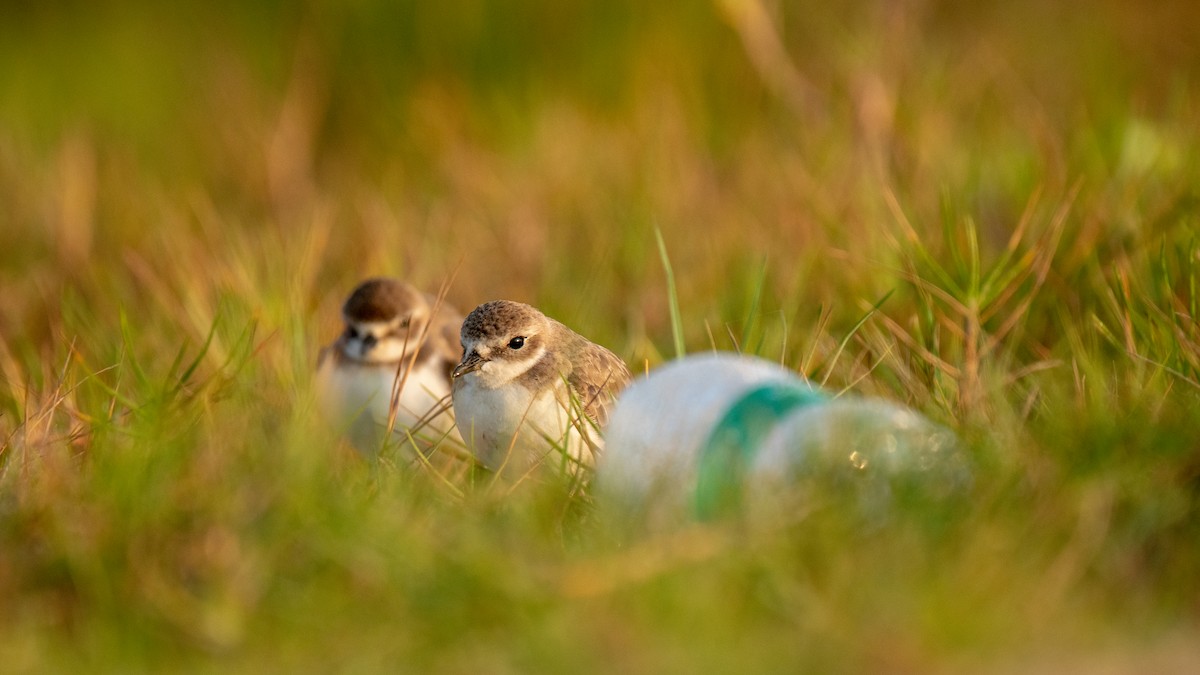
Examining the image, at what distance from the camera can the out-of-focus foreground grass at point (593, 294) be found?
2.39 m

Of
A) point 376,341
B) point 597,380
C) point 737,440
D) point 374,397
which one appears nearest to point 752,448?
point 737,440

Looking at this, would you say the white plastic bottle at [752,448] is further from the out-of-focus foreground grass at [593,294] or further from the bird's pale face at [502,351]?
the bird's pale face at [502,351]

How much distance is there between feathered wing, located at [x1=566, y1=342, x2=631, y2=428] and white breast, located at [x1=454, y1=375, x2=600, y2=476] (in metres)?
0.05

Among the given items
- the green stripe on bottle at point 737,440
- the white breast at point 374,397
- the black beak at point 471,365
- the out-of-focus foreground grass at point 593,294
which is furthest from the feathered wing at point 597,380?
the green stripe on bottle at point 737,440

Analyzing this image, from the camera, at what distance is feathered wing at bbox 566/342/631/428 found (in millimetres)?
3678

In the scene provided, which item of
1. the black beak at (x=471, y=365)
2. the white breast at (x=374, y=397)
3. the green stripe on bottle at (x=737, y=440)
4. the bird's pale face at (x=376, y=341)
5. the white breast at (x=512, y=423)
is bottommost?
the white breast at (x=374, y=397)

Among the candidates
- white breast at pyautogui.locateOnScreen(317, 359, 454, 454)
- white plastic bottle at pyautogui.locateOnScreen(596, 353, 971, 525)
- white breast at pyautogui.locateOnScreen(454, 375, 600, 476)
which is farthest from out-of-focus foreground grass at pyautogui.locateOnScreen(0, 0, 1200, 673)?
white breast at pyautogui.locateOnScreen(454, 375, 600, 476)

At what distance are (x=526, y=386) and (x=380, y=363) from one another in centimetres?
86

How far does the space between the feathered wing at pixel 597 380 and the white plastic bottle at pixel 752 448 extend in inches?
28.8

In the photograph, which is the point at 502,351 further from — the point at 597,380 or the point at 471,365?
the point at 597,380

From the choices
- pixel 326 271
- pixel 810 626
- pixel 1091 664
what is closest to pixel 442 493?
pixel 810 626

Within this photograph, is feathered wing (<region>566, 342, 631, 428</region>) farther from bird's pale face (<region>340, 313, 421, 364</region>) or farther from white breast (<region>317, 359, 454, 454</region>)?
bird's pale face (<region>340, 313, 421, 364</region>)

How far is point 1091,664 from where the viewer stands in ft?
7.13

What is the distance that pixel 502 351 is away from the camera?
12.3 feet
